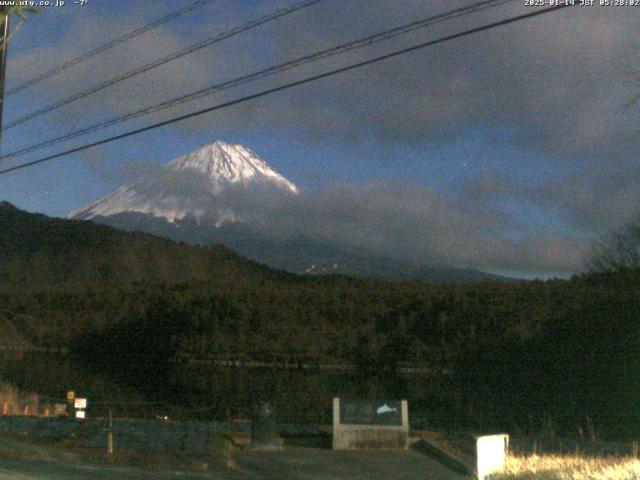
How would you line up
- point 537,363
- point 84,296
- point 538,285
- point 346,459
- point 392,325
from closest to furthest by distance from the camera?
point 346,459 → point 537,363 → point 538,285 → point 392,325 → point 84,296

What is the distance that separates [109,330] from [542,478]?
7562 cm

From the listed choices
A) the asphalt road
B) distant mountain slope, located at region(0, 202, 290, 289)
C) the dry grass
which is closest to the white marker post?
the dry grass

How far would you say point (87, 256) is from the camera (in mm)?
114062

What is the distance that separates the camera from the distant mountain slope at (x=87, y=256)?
10381 cm

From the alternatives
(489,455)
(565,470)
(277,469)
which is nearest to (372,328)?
(277,469)

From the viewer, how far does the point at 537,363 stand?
62.1 metres

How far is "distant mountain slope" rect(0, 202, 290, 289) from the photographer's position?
10381 centimetres

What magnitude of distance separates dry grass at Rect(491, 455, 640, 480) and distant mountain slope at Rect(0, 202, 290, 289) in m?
89.0

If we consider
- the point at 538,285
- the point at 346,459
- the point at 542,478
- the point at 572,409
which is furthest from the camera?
the point at 538,285

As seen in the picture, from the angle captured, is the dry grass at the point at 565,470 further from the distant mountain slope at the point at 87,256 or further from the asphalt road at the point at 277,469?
the distant mountain slope at the point at 87,256

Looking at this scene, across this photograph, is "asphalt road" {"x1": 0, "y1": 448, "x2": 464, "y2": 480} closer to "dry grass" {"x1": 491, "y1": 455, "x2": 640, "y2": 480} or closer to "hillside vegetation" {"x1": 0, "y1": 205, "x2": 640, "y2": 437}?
"dry grass" {"x1": 491, "y1": 455, "x2": 640, "y2": 480}

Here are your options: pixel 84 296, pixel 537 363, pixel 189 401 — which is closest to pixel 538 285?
pixel 537 363

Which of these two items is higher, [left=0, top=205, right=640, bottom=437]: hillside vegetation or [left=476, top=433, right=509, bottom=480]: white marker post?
[left=0, top=205, right=640, bottom=437]: hillside vegetation

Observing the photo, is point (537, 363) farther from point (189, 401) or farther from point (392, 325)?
point (189, 401)
